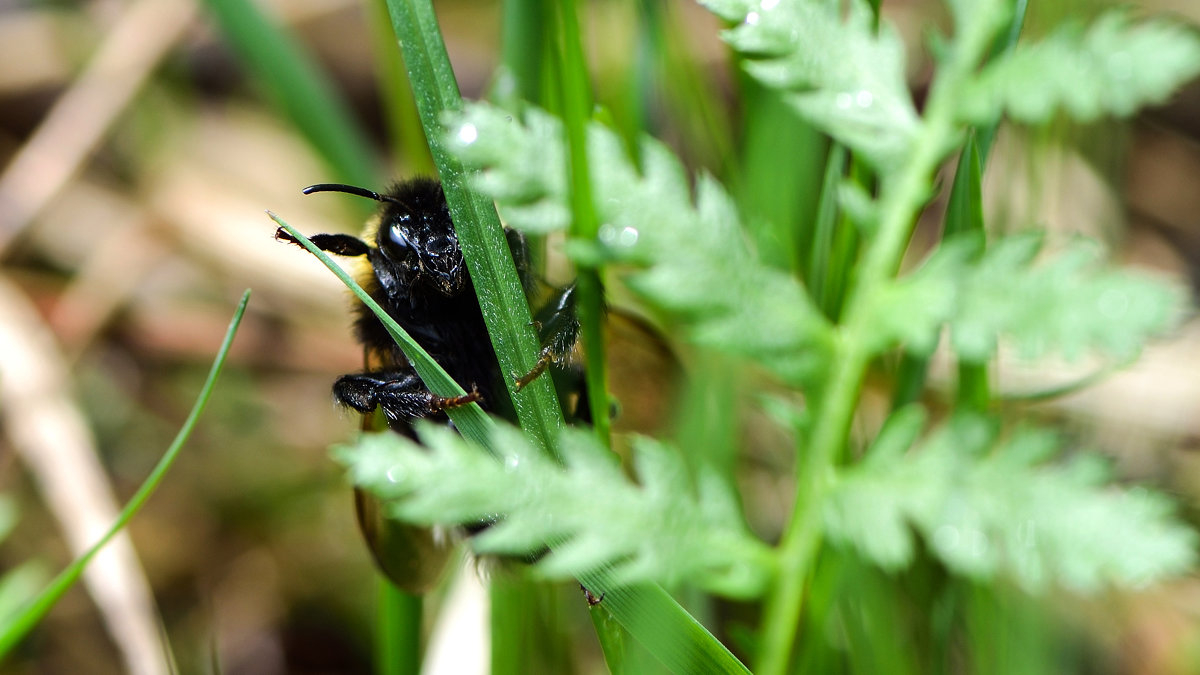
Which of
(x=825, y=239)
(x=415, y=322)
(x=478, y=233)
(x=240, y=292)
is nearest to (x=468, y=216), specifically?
(x=478, y=233)

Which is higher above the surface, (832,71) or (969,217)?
(832,71)

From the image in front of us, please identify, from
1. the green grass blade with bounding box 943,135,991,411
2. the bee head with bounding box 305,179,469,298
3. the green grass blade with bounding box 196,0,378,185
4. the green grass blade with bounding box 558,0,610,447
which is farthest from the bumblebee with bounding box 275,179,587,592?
the green grass blade with bounding box 196,0,378,185

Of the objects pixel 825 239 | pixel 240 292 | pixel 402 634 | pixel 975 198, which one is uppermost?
pixel 975 198

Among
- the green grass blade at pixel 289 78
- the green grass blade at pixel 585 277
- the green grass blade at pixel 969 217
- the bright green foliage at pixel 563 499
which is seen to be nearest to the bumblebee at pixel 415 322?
the green grass blade at pixel 585 277

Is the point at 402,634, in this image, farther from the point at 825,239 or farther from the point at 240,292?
the point at 240,292

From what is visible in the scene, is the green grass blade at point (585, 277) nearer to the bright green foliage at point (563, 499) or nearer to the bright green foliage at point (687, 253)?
the bright green foliage at point (687, 253)

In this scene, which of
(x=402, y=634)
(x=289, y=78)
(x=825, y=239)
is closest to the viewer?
(x=825, y=239)

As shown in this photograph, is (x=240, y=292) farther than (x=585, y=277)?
Yes
